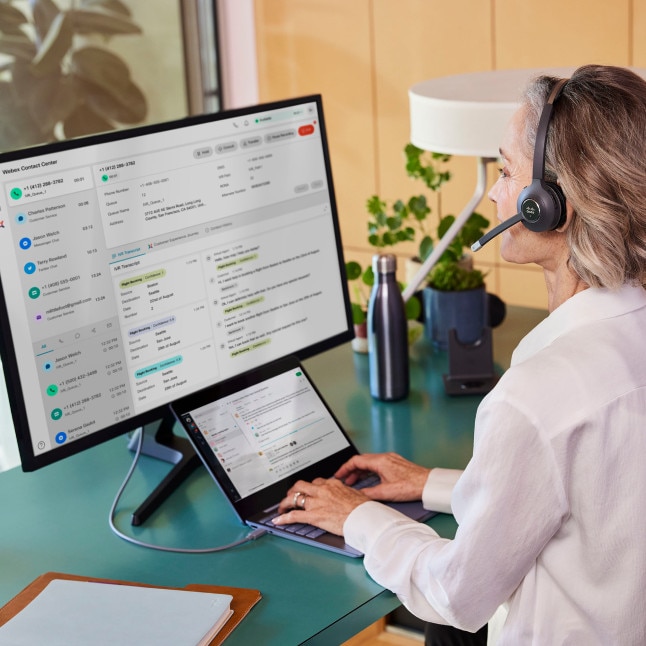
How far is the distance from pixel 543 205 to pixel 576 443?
0.90 ft

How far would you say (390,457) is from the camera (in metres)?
1.57

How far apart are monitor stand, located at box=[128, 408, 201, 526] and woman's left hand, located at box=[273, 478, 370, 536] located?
0.19 meters

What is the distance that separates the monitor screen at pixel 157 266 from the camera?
1.36 m

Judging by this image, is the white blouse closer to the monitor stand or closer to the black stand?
the monitor stand

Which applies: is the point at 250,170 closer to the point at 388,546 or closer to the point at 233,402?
the point at 233,402

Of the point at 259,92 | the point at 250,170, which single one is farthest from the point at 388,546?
the point at 259,92

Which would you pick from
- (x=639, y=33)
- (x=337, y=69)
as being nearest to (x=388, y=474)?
(x=639, y=33)

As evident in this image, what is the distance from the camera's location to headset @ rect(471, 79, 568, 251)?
117 centimetres

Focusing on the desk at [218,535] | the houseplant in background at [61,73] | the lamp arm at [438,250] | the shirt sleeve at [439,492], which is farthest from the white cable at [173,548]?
the houseplant in background at [61,73]

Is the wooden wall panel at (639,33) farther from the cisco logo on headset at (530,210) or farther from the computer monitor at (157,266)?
the cisco logo on headset at (530,210)

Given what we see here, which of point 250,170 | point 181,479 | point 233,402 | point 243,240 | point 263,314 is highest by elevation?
point 250,170

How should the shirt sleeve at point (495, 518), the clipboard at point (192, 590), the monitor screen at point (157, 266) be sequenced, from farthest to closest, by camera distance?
the monitor screen at point (157, 266), the clipboard at point (192, 590), the shirt sleeve at point (495, 518)

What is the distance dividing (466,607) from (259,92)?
11.4 ft

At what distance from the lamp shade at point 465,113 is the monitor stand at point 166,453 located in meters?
0.73
